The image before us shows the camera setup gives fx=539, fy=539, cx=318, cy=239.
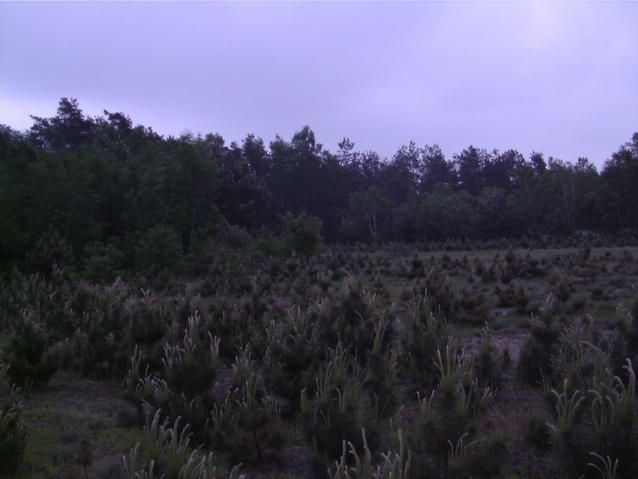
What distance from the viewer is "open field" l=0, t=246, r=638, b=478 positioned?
12.2 ft

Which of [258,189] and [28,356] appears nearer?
[28,356]

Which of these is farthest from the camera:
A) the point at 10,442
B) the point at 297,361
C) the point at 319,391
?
the point at 297,361

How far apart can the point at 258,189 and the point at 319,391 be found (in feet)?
140

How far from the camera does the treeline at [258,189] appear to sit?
2662 centimetres

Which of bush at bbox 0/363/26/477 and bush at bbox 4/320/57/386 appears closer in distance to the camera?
bush at bbox 0/363/26/477

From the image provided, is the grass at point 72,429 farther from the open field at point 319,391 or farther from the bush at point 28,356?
the bush at point 28,356

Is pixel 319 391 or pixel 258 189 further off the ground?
pixel 258 189

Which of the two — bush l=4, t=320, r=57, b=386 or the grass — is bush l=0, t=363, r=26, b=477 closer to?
the grass

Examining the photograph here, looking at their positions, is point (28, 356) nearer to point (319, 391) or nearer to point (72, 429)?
point (72, 429)

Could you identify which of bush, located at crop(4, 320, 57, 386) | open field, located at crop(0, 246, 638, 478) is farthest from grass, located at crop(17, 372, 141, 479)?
bush, located at crop(4, 320, 57, 386)

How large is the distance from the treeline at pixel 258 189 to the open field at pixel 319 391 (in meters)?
15.7

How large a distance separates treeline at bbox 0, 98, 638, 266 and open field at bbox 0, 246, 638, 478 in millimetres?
15719

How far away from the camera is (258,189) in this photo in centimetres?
4697

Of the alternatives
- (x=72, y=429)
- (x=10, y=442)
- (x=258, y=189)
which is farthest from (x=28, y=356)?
(x=258, y=189)
